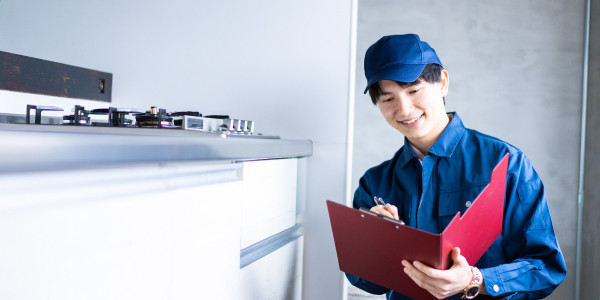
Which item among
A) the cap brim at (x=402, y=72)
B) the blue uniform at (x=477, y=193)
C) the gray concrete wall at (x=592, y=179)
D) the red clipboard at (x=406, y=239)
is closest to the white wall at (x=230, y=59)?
the blue uniform at (x=477, y=193)

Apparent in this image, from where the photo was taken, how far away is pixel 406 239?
94 centimetres

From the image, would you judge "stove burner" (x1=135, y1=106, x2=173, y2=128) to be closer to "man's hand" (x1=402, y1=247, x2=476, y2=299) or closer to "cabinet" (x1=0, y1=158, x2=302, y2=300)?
"cabinet" (x1=0, y1=158, x2=302, y2=300)

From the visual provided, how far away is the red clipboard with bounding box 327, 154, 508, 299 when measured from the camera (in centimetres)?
93

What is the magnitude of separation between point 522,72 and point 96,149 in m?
2.30

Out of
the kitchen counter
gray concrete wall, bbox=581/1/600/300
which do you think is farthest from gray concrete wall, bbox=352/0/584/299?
the kitchen counter

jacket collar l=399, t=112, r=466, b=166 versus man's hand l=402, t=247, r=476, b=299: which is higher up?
jacket collar l=399, t=112, r=466, b=166

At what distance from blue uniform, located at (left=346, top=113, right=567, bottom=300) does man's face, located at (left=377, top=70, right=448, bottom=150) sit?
0.17ft

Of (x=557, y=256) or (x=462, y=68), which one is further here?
(x=462, y=68)

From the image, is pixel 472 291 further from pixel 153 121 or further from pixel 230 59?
pixel 230 59

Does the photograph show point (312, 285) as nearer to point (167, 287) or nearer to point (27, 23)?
point (167, 287)

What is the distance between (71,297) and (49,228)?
109 millimetres

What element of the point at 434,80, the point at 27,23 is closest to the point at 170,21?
the point at 27,23

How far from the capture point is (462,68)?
2.46 m

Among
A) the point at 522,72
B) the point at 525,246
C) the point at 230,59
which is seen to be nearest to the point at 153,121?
the point at 230,59
